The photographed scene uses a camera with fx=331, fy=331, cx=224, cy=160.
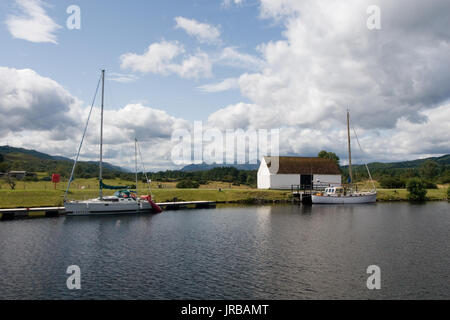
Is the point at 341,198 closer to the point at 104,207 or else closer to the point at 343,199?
the point at 343,199

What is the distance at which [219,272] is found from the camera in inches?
906

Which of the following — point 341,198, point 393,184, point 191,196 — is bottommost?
point 341,198

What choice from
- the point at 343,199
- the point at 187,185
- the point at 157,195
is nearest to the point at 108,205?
the point at 157,195

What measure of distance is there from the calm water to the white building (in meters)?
38.7

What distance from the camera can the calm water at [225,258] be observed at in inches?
774

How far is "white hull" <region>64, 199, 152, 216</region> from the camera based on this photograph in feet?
166

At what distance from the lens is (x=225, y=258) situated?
26625mm

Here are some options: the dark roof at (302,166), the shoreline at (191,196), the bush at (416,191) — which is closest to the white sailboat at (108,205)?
the shoreline at (191,196)

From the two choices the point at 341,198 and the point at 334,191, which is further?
the point at 334,191

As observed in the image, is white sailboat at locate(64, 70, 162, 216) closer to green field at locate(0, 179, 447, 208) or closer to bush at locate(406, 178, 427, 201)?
green field at locate(0, 179, 447, 208)

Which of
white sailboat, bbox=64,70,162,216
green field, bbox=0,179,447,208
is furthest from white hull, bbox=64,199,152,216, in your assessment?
green field, bbox=0,179,447,208

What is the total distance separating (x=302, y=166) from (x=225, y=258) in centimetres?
6343

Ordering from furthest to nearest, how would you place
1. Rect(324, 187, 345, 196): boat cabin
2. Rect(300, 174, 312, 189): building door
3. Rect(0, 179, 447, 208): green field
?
Rect(300, 174, 312, 189): building door, Rect(324, 187, 345, 196): boat cabin, Rect(0, 179, 447, 208): green field
